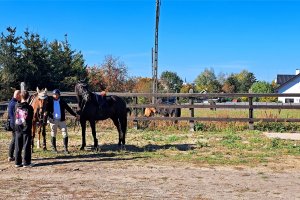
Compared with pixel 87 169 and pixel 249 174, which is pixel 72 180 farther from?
pixel 249 174

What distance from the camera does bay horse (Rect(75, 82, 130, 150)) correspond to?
12.1m

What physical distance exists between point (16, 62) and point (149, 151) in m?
18.5

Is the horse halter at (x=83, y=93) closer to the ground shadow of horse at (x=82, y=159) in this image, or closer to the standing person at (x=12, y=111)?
the ground shadow of horse at (x=82, y=159)

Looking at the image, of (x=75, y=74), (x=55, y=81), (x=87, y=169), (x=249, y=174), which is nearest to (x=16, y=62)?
(x=55, y=81)

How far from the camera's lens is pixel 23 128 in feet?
30.9

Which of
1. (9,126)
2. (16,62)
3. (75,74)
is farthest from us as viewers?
(75,74)

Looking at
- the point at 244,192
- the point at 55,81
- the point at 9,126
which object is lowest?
the point at 244,192

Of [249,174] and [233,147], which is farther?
[233,147]

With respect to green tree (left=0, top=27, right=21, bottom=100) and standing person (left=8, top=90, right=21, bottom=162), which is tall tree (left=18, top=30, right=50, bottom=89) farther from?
standing person (left=8, top=90, right=21, bottom=162)

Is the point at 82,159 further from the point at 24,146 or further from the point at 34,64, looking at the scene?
the point at 34,64

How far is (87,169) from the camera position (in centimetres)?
923

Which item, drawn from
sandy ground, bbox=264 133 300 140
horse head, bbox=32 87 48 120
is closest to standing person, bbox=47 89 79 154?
horse head, bbox=32 87 48 120

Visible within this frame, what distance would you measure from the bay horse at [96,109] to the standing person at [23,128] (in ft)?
9.06

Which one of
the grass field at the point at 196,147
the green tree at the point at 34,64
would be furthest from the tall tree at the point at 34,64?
the grass field at the point at 196,147
